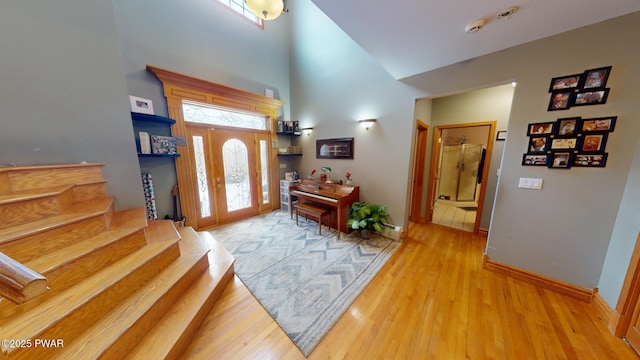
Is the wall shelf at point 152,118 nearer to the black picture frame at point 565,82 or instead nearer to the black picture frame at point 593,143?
the black picture frame at point 565,82

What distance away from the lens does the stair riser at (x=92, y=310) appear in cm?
95

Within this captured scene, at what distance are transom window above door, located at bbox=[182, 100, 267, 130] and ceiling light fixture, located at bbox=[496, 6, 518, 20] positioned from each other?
379cm

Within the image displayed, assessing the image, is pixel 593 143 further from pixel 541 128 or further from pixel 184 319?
pixel 184 319

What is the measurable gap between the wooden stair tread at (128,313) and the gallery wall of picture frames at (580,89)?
3.89m

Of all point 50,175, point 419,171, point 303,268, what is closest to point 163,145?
point 50,175

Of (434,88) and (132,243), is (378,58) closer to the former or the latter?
(434,88)

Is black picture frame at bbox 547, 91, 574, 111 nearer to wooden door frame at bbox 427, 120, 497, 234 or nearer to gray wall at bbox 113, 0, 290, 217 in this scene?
wooden door frame at bbox 427, 120, 497, 234

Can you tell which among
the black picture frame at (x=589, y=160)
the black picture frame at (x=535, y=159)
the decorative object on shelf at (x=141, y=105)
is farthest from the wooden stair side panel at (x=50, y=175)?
the black picture frame at (x=589, y=160)

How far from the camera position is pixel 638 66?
150 cm

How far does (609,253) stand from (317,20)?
17.3 ft

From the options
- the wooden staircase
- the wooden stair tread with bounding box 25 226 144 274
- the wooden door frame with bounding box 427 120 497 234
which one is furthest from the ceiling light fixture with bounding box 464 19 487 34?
the wooden stair tread with bounding box 25 226 144 274

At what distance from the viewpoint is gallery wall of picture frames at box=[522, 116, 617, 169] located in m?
1.66

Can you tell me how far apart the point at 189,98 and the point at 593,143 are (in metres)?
5.01

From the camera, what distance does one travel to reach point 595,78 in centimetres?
164
